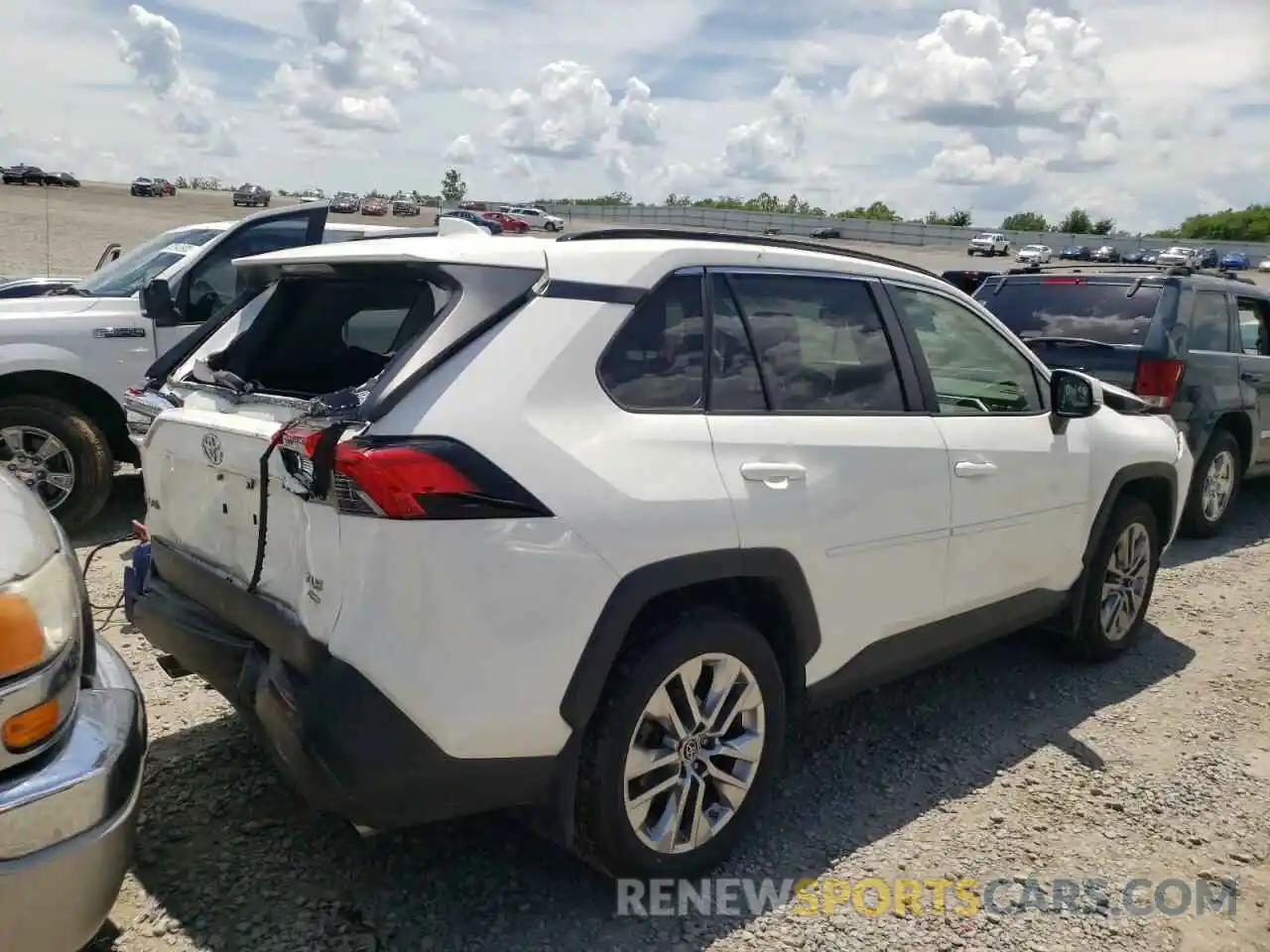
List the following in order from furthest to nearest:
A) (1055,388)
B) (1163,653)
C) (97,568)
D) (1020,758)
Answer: (97,568) → (1163,653) → (1055,388) → (1020,758)

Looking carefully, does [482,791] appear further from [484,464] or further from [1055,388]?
[1055,388]

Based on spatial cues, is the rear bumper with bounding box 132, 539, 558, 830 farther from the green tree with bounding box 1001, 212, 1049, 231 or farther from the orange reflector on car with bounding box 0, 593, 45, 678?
the green tree with bounding box 1001, 212, 1049, 231

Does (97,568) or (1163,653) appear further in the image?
(97,568)

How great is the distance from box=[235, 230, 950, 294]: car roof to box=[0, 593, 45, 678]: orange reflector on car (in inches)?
48.5

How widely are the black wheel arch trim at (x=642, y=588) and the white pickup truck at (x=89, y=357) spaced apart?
12.6 feet

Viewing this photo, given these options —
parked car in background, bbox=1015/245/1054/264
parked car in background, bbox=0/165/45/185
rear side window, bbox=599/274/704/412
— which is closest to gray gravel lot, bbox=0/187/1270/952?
rear side window, bbox=599/274/704/412

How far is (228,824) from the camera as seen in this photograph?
322 centimetres

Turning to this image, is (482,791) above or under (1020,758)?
above

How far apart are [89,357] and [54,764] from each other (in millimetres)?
4856

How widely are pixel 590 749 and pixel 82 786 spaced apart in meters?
1.19

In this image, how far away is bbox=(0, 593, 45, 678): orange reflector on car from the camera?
1.96 meters

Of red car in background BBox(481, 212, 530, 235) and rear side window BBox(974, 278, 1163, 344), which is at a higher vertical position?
red car in background BBox(481, 212, 530, 235)

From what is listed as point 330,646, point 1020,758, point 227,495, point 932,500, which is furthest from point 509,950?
point 1020,758

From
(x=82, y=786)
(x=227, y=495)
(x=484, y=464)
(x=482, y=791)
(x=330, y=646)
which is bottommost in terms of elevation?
(x=482, y=791)
